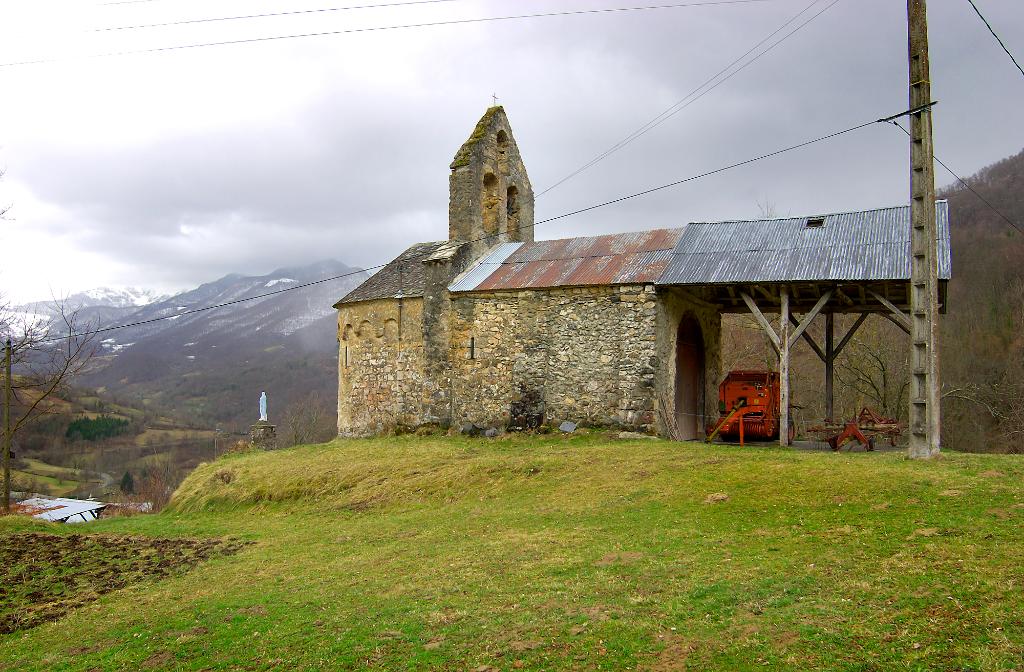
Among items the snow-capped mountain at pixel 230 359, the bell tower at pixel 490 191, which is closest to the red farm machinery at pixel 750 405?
the bell tower at pixel 490 191

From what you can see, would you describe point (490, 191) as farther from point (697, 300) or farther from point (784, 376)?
point (784, 376)

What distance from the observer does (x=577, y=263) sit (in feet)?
71.0

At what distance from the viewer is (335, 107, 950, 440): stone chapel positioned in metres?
18.3

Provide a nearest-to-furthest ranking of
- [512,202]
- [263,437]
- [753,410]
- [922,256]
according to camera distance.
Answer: [922,256] → [753,410] → [512,202] → [263,437]

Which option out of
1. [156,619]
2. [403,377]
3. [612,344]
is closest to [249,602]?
[156,619]

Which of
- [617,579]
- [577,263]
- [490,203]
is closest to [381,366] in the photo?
[490,203]

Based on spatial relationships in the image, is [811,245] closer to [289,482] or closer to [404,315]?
[404,315]

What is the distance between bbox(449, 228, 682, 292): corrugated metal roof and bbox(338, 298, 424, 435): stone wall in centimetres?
251

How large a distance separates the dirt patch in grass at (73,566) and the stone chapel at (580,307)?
9.28 m

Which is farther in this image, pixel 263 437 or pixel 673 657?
pixel 263 437

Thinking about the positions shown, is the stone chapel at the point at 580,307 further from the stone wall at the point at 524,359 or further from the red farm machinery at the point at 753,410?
the red farm machinery at the point at 753,410

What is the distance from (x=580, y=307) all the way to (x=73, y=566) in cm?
1340

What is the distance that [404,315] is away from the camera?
2338cm

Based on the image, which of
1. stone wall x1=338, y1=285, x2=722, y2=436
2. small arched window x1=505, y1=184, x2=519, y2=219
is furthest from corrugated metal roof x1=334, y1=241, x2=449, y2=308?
small arched window x1=505, y1=184, x2=519, y2=219
